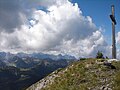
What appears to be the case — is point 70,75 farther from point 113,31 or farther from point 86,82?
point 113,31

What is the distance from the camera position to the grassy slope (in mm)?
28975

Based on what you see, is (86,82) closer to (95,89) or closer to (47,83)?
(95,89)

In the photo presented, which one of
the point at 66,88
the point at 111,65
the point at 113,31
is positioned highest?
the point at 113,31

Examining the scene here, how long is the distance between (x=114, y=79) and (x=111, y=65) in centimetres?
558

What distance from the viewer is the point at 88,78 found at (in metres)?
31.6

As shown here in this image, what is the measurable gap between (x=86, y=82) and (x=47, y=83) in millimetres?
8393

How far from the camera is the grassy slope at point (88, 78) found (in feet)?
95.1

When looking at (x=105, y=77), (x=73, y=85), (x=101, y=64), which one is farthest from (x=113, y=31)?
(x=73, y=85)

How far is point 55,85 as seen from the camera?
108 feet

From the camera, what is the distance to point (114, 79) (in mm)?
29656

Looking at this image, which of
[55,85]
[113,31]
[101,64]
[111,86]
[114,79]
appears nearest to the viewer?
[111,86]

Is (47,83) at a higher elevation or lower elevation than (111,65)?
lower

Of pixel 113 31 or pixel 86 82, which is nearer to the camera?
pixel 86 82

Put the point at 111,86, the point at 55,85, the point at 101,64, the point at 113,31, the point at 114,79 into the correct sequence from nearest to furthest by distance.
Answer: the point at 111,86
the point at 114,79
the point at 55,85
the point at 101,64
the point at 113,31
